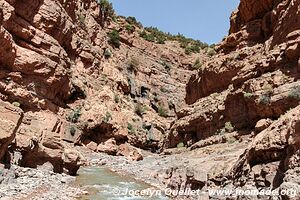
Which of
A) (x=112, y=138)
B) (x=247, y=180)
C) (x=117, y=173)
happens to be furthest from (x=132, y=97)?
(x=247, y=180)

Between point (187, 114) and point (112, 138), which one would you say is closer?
point (187, 114)

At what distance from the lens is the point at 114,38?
59.0 metres

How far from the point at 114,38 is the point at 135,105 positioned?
13.4 meters

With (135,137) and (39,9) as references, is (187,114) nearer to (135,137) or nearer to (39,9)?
(135,137)

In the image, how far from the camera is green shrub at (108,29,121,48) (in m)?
58.9

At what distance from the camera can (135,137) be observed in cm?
4706

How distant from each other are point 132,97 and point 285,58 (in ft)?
111

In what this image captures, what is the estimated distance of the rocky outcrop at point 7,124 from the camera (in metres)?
15.7

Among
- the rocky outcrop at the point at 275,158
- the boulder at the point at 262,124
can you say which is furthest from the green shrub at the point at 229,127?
the rocky outcrop at the point at 275,158

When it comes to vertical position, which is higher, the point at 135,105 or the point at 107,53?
the point at 107,53

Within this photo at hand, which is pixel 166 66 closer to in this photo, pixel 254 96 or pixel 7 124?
pixel 254 96

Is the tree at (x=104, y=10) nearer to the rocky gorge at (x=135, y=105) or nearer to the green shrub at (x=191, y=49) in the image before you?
the rocky gorge at (x=135, y=105)

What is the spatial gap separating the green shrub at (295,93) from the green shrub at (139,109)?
33404 millimetres

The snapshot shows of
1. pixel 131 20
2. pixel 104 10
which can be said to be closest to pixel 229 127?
pixel 104 10
